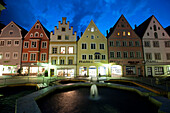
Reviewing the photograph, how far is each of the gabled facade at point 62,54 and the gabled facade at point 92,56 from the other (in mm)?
2216

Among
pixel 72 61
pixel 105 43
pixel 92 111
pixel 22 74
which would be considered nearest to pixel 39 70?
pixel 22 74

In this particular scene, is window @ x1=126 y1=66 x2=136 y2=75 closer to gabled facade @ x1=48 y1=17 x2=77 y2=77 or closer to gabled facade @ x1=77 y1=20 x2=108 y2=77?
gabled facade @ x1=77 y1=20 x2=108 y2=77

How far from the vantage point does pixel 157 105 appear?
6848mm

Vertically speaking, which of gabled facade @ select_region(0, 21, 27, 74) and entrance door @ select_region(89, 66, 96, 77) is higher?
gabled facade @ select_region(0, 21, 27, 74)

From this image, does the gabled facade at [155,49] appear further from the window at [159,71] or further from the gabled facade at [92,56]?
the gabled facade at [92,56]

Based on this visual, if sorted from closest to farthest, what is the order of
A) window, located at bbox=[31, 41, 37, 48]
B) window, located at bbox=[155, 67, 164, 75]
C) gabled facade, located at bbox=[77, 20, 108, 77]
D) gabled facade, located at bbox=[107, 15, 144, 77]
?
1. window, located at bbox=[155, 67, 164, 75]
2. gabled facade, located at bbox=[77, 20, 108, 77]
3. gabled facade, located at bbox=[107, 15, 144, 77]
4. window, located at bbox=[31, 41, 37, 48]

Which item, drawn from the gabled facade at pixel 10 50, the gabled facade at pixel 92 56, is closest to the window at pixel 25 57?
the gabled facade at pixel 10 50

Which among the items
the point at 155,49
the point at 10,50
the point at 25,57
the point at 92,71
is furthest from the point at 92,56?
the point at 10,50

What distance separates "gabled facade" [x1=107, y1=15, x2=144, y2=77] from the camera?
29109 mm

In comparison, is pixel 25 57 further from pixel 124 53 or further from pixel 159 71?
pixel 159 71

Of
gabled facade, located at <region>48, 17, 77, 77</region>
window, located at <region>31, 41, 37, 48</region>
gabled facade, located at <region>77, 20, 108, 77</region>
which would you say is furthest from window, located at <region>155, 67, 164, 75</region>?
window, located at <region>31, 41, 37, 48</region>

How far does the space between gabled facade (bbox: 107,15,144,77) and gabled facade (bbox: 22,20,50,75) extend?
21.2 meters

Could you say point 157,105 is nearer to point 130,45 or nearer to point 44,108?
→ point 44,108

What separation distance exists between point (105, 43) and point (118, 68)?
30.2ft
